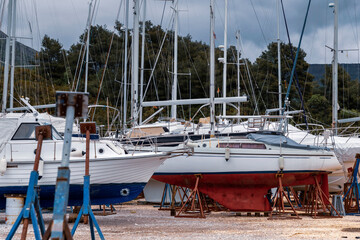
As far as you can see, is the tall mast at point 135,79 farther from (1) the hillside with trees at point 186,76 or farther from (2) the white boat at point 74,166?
(1) the hillside with trees at point 186,76

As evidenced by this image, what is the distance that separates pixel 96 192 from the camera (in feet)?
47.7

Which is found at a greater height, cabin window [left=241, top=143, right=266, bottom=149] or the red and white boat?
cabin window [left=241, top=143, right=266, bottom=149]

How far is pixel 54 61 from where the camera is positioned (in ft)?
188

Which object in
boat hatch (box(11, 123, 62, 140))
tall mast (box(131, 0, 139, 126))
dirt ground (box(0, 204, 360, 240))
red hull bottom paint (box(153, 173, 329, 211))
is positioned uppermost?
tall mast (box(131, 0, 139, 126))

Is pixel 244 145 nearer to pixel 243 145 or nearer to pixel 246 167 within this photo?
pixel 243 145

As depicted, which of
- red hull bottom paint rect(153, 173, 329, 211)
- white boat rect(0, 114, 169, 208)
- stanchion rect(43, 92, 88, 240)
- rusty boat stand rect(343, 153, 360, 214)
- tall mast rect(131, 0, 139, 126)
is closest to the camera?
stanchion rect(43, 92, 88, 240)

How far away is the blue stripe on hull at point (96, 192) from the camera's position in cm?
1438

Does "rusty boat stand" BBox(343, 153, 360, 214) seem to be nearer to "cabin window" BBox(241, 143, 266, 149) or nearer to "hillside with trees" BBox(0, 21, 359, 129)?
"cabin window" BBox(241, 143, 266, 149)

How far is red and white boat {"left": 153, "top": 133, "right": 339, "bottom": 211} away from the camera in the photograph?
17219mm

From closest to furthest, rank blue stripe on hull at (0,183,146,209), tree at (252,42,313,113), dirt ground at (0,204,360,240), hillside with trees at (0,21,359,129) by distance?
dirt ground at (0,204,360,240), blue stripe on hull at (0,183,146,209), hillside with trees at (0,21,359,129), tree at (252,42,313,113)

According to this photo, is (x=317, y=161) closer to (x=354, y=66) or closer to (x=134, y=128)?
(x=134, y=128)

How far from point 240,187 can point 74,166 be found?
229 inches

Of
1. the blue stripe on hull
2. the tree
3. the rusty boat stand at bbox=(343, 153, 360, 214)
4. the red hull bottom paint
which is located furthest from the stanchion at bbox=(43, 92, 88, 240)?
the tree

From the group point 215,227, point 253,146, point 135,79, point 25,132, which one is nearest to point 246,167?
point 253,146
